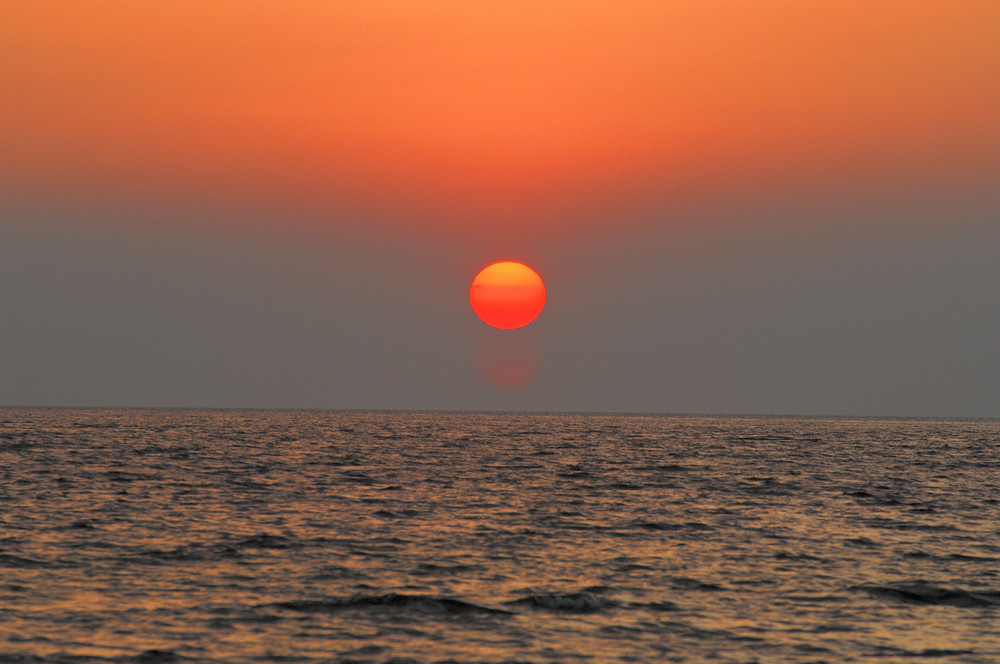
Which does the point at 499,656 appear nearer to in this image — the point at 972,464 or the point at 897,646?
the point at 897,646

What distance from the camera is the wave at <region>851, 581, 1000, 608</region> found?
837 inches

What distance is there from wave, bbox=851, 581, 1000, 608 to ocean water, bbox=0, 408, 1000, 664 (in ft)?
0.31

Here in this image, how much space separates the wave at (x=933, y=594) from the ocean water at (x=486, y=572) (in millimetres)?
94

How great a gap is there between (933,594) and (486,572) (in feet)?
30.5

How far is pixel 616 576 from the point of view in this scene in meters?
23.2

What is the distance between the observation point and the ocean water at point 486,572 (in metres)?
17.2

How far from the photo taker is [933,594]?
22.0 m

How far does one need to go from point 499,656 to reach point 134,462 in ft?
154

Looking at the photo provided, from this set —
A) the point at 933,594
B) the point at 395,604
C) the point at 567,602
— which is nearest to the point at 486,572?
the point at 567,602

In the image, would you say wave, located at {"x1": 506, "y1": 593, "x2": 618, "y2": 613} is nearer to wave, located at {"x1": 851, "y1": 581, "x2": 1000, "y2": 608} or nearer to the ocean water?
the ocean water

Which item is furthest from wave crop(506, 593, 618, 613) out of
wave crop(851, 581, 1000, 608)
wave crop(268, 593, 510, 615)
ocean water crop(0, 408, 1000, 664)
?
wave crop(851, 581, 1000, 608)

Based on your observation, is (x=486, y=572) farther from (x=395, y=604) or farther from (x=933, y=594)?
(x=933, y=594)

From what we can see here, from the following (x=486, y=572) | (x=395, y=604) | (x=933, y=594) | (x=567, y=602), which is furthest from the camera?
(x=486, y=572)

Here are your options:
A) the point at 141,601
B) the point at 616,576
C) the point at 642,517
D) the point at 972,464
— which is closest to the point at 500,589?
the point at 616,576
